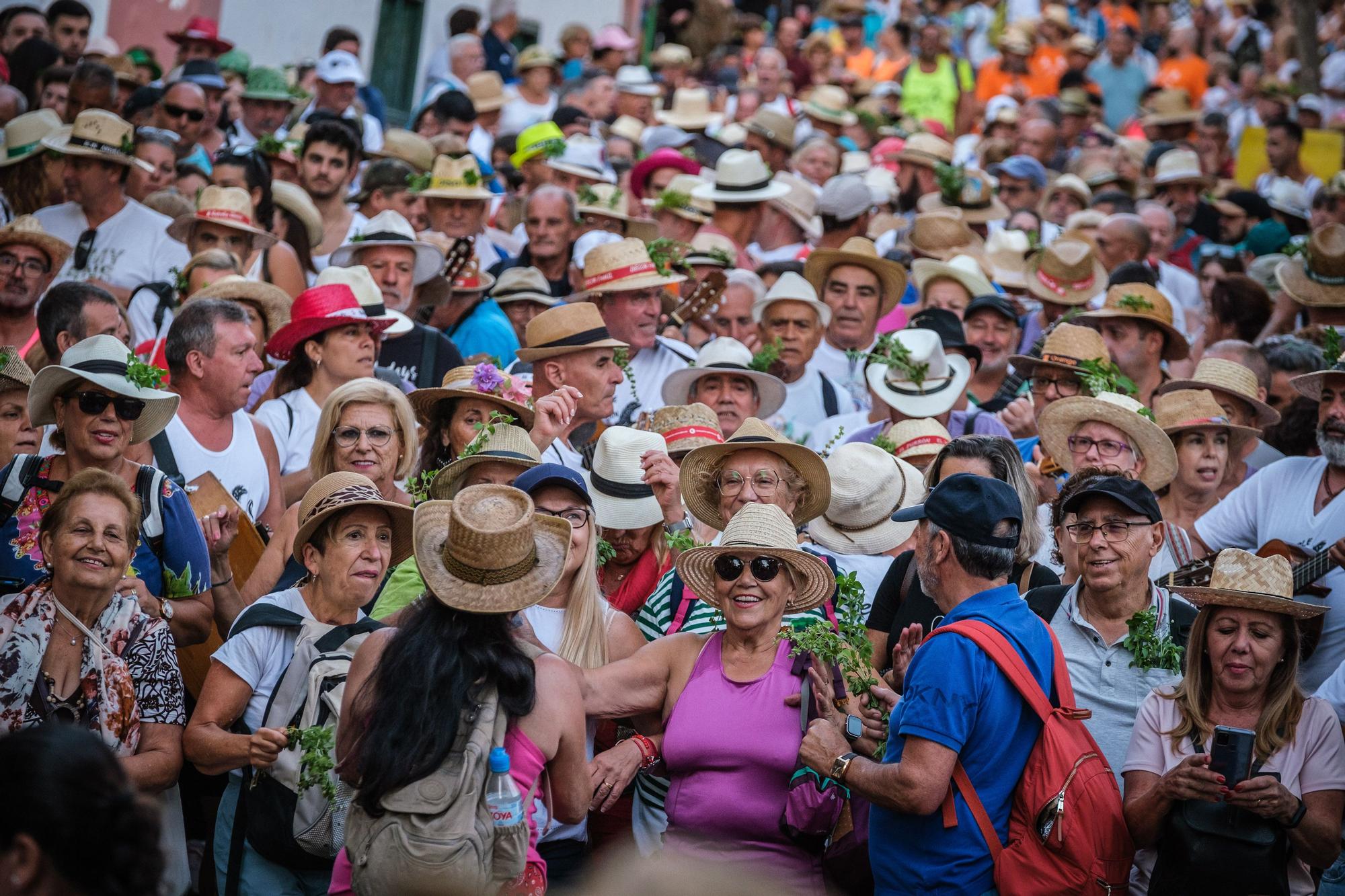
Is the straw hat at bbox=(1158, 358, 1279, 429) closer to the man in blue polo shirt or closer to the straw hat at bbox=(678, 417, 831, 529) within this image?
the straw hat at bbox=(678, 417, 831, 529)

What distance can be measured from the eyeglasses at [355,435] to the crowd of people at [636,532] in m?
0.03

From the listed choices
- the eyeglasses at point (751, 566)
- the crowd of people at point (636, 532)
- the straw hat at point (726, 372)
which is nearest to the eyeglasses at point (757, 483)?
the crowd of people at point (636, 532)

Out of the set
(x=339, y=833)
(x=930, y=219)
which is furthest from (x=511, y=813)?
(x=930, y=219)

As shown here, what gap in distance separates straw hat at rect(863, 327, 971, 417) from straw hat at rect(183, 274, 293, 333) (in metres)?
3.32

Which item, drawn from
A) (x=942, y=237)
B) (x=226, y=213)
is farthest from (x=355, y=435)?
(x=942, y=237)

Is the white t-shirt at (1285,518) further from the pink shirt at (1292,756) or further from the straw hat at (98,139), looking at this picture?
the straw hat at (98,139)

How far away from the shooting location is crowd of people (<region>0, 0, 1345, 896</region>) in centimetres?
446

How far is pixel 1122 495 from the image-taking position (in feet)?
18.2

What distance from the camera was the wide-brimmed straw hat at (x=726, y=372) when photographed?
8.30 meters

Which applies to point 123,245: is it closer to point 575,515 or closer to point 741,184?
point 741,184

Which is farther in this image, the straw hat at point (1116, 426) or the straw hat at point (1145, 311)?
the straw hat at point (1145, 311)

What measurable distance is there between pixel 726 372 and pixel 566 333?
95cm

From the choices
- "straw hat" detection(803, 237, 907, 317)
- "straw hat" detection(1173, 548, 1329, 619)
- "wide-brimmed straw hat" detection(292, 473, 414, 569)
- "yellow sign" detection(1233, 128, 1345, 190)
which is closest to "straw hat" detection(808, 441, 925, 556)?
"straw hat" detection(1173, 548, 1329, 619)

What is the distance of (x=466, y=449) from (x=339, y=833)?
2.04 metres
